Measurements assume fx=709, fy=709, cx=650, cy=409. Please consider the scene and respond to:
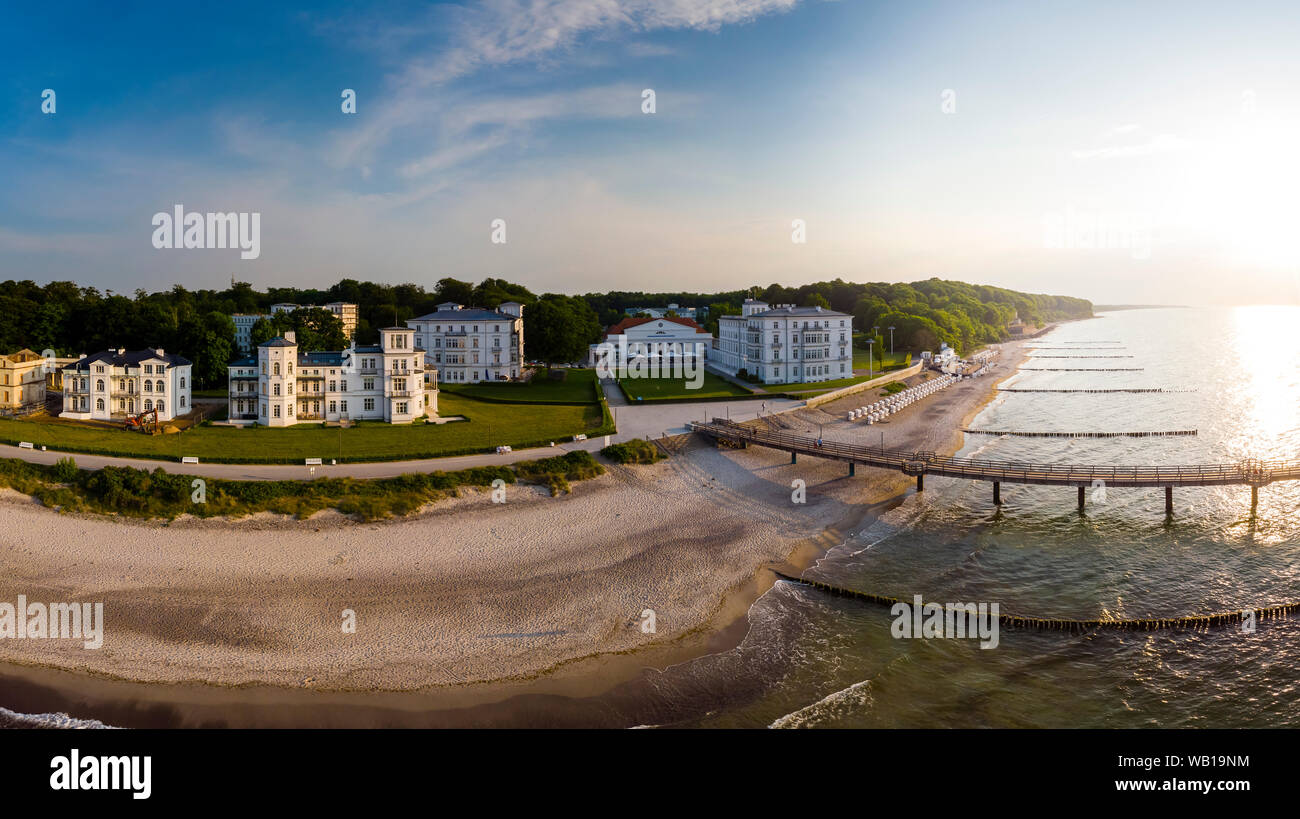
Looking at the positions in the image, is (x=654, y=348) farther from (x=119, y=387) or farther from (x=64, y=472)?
(x=64, y=472)

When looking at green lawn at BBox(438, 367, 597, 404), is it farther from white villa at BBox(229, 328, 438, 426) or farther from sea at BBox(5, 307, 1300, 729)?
sea at BBox(5, 307, 1300, 729)

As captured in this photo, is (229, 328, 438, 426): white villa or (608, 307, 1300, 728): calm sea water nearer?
(608, 307, 1300, 728): calm sea water

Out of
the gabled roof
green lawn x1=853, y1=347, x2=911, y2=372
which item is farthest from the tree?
green lawn x1=853, y1=347, x2=911, y2=372

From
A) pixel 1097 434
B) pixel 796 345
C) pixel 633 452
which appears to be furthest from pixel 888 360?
pixel 633 452

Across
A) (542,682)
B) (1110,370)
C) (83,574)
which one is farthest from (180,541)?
(1110,370)

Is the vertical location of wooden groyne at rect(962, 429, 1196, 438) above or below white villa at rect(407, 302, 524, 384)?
below

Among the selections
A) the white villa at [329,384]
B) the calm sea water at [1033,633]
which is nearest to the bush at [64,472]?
the white villa at [329,384]

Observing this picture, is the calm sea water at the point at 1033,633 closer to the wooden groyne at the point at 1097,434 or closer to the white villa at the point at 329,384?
the wooden groyne at the point at 1097,434
